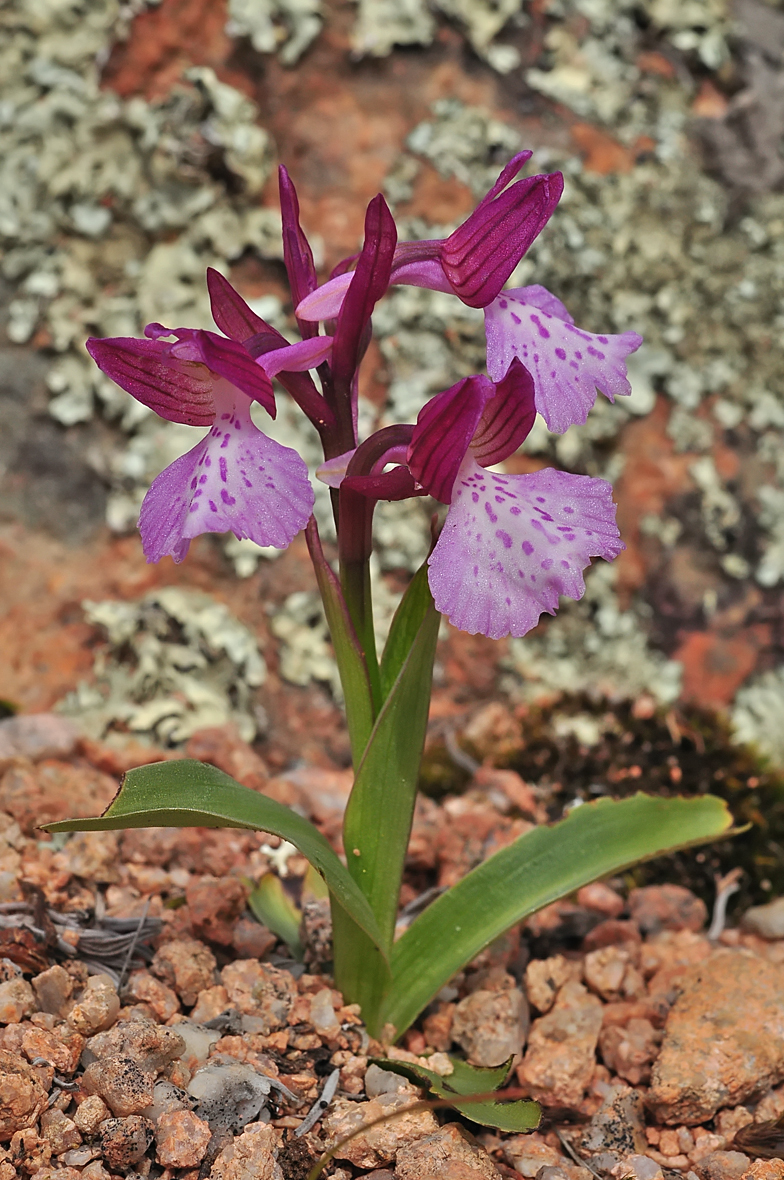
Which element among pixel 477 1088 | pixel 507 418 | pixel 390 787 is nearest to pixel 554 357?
pixel 507 418

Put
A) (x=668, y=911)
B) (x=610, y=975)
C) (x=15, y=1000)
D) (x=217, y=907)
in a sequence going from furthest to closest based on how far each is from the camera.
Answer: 1. (x=668, y=911)
2. (x=610, y=975)
3. (x=217, y=907)
4. (x=15, y=1000)

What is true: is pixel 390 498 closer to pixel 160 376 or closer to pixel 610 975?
pixel 160 376

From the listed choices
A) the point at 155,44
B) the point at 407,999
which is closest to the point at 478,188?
the point at 155,44

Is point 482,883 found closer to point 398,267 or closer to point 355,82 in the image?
point 398,267

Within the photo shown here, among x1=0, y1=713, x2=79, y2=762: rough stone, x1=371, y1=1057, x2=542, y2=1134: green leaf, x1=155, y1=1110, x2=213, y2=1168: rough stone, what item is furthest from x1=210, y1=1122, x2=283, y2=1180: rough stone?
x1=0, y1=713, x2=79, y2=762: rough stone

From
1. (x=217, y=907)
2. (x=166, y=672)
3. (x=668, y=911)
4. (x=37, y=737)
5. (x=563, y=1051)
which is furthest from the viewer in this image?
(x=166, y=672)

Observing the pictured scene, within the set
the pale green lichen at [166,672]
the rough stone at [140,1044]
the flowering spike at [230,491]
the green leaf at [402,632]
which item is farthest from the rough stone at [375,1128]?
the pale green lichen at [166,672]
